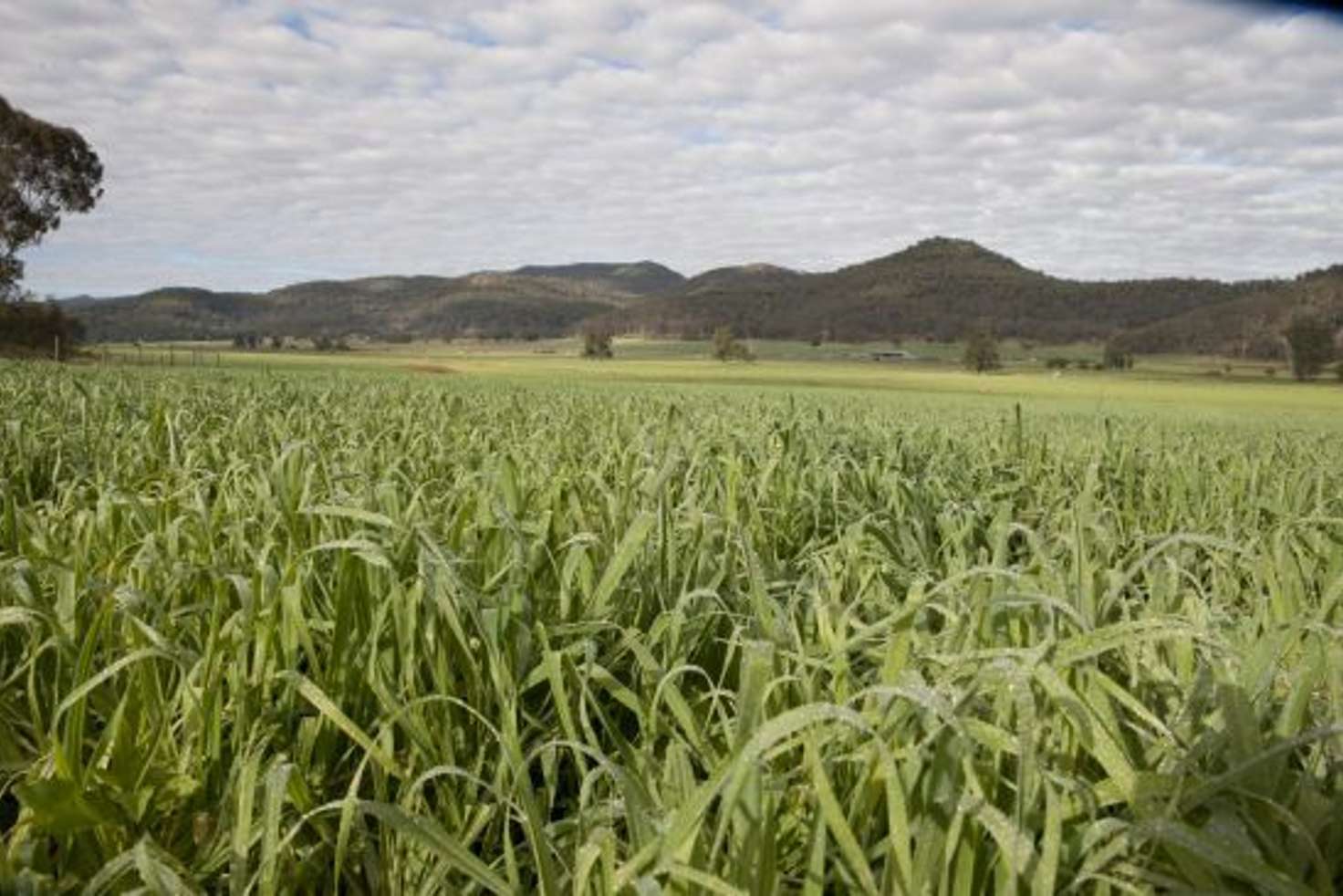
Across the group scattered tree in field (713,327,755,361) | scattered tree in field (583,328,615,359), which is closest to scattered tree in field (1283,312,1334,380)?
scattered tree in field (713,327,755,361)

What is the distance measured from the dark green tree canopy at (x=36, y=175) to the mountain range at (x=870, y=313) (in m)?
54.1

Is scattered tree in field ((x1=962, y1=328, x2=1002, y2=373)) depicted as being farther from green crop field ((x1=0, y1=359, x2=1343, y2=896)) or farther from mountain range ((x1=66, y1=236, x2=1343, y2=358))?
green crop field ((x1=0, y1=359, x2=1343, y2=896))

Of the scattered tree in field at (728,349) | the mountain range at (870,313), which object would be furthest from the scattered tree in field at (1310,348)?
the scattered tree in field at (728,349)

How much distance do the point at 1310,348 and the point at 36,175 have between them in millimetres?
94460

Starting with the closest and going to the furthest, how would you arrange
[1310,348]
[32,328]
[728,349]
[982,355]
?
1. [32,328]
2. [1310,348]
3. [982,355]
4. [728,349]

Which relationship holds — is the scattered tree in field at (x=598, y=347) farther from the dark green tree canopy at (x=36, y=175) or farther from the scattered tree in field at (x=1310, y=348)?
the scattered tree in field at (x=1310, y=348)

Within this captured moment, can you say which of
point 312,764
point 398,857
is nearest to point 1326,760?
point 398,857

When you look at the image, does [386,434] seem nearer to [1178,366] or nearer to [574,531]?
[574,531]

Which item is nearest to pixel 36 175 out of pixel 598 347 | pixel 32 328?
pixel 32 328

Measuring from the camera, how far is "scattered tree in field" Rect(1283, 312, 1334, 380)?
81625 millimetres

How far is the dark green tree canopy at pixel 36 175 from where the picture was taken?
4569 cm

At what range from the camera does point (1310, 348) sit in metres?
82.2

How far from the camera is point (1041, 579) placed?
1.75 meters

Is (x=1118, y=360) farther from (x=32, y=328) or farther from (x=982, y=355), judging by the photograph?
(x=32, y=328)
